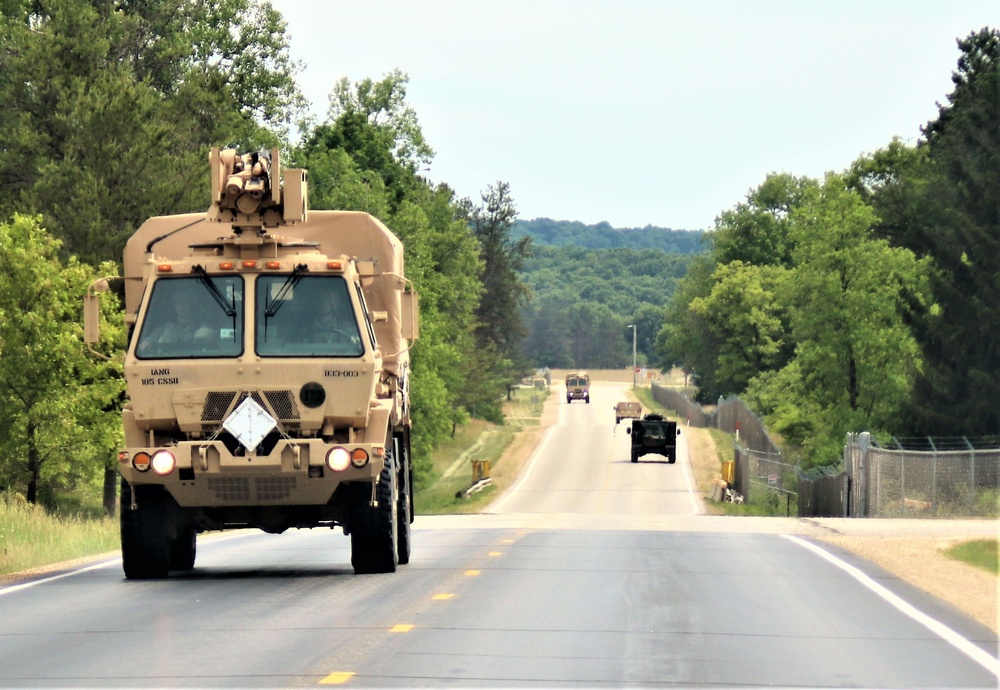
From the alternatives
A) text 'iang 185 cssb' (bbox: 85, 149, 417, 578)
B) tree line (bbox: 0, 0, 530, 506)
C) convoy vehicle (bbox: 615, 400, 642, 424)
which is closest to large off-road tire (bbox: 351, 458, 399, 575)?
text 'iang 185 cssb' (bbox: 85, 149, 417, 578)

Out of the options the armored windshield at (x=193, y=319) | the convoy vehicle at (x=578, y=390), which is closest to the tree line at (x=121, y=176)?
the armored windshield at (x=193, y=319)

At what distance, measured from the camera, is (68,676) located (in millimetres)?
9766

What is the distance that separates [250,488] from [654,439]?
60343 millimetres

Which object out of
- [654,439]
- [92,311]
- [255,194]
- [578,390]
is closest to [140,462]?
[92,311]

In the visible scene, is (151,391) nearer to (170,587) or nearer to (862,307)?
(170,587)

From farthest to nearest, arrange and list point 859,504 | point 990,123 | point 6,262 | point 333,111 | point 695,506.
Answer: point 333,111 < point 990,123 < point 695,506 < point 859,504 < point 6,262

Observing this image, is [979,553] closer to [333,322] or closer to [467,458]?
[333,322]

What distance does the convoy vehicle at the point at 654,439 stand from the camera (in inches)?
2948

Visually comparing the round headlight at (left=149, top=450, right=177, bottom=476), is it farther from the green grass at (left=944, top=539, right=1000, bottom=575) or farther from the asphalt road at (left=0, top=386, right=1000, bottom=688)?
the green grass at (left=944, top=539, right=1000, bottom=575)

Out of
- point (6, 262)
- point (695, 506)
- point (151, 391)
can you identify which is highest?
point (6, 262)

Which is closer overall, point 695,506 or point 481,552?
point 481,552

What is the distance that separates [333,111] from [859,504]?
52362 mm

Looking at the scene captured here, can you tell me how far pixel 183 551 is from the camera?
1789 centimetres

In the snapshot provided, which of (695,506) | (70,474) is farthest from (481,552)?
(695,506)
